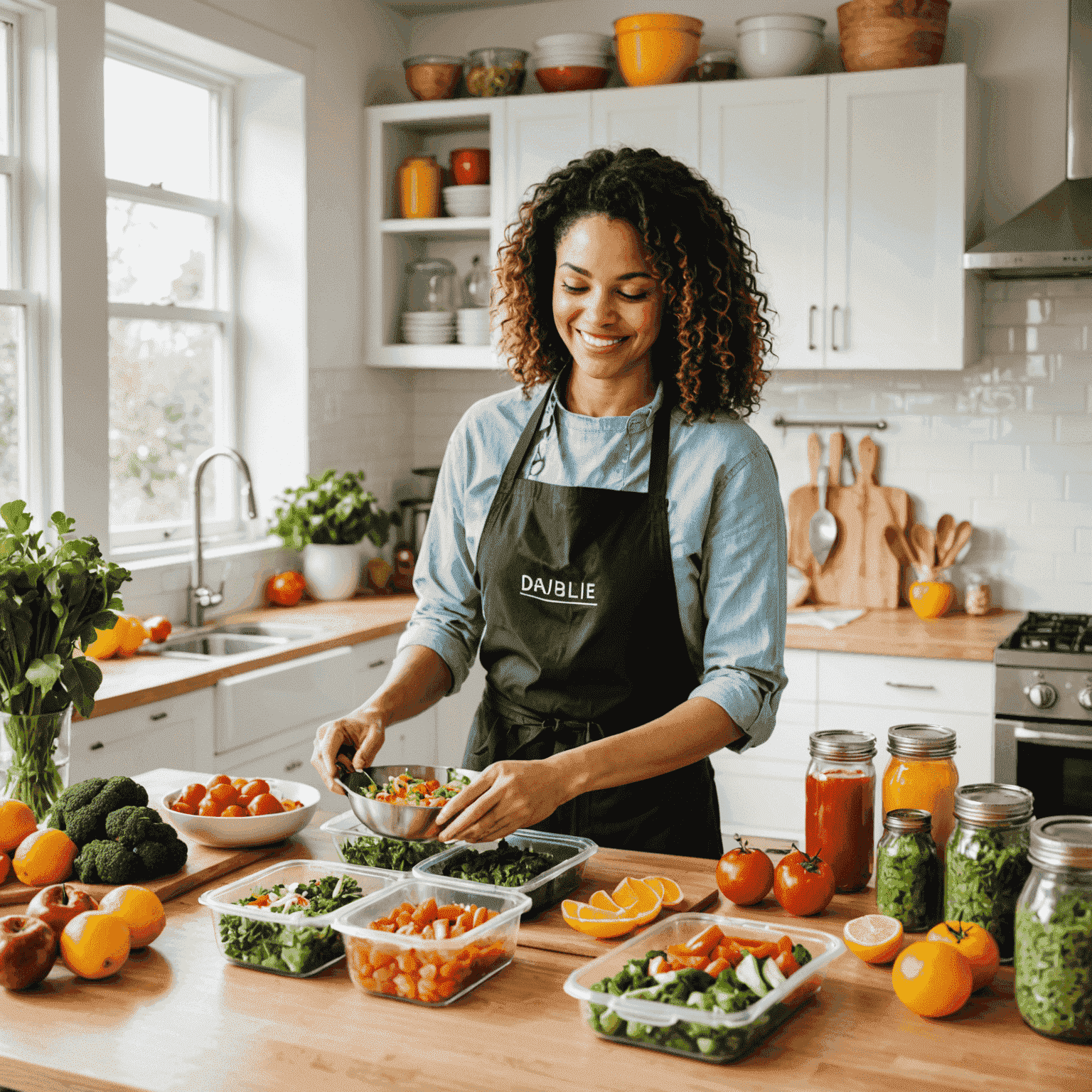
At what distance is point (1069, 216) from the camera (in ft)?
12.3

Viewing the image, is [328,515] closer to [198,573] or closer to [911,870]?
[198,573]

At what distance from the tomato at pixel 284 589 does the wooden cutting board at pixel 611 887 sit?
8.41ft

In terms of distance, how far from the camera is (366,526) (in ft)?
14.4

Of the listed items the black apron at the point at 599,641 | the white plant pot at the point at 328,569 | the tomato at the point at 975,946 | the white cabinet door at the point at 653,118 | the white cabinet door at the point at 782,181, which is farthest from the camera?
the white plant pot at the point at 328,569

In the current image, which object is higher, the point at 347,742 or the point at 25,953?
the point at 347,742

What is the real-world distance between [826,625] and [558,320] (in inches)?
87.1

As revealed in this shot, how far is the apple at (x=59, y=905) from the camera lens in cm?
150

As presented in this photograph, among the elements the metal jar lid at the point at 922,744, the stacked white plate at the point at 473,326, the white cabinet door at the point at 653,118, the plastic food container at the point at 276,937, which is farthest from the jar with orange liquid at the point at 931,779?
the stacked white plate at the point at 473,326

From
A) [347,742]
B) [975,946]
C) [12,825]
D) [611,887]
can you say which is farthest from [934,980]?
[12,825]

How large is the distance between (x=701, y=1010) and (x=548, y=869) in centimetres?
42

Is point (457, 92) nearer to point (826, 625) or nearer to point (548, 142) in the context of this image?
point (548, 142)

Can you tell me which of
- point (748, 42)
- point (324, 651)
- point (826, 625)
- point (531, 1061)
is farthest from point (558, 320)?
point (748, 42)

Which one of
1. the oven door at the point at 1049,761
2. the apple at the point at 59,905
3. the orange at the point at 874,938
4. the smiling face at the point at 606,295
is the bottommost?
the oven door at the point at 1049,761

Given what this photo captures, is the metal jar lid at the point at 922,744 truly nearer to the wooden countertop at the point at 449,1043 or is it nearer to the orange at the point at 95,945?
the wooden countertop at the point at 449,1043
